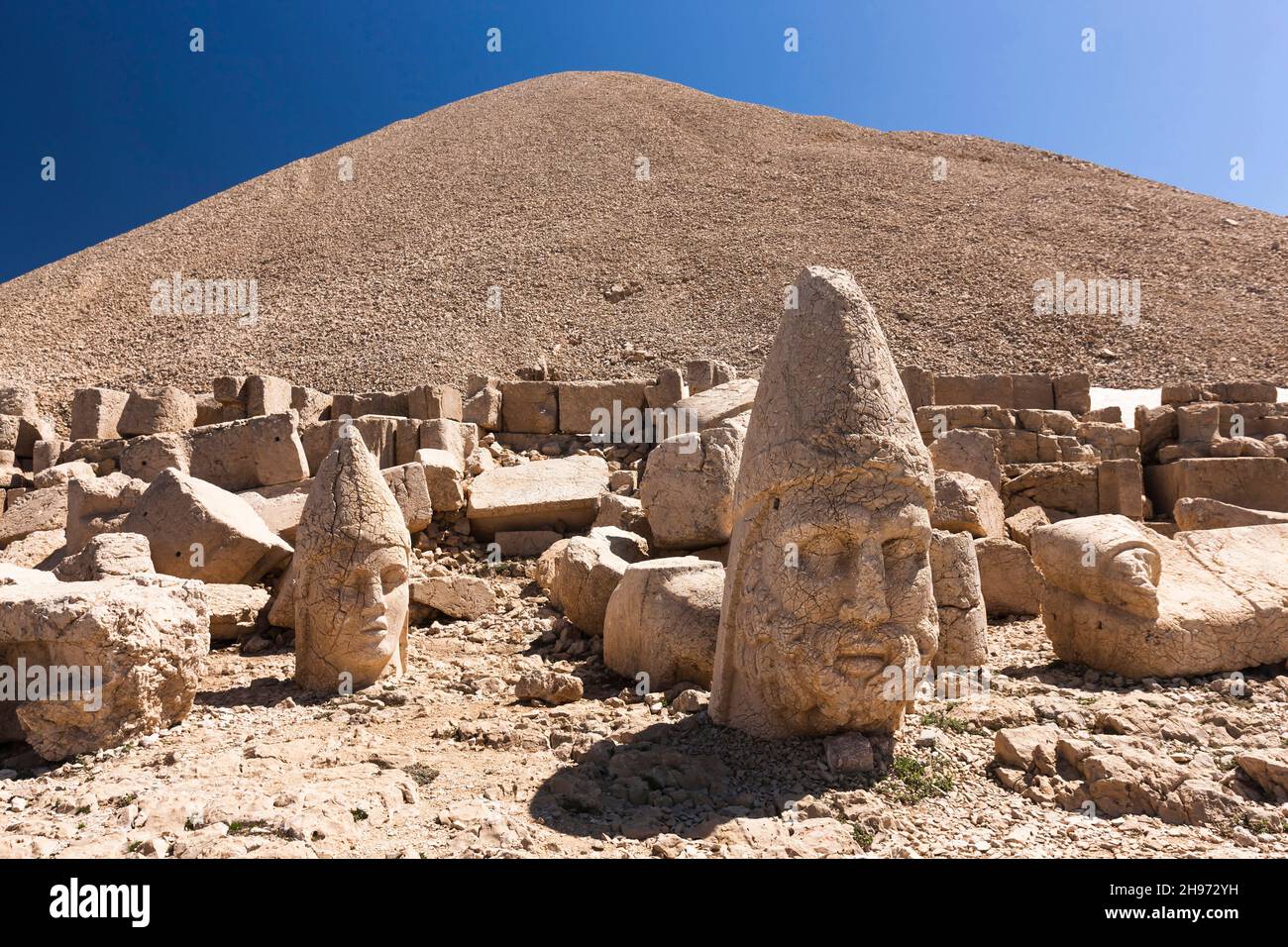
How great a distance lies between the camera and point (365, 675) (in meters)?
4.80

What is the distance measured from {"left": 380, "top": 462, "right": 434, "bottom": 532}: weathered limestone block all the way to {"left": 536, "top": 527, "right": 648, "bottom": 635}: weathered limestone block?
1.85 meters

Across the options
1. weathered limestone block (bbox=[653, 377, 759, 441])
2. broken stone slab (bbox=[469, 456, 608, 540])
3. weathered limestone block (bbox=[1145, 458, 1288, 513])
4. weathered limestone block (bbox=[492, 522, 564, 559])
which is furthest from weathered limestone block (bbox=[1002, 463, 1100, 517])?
weathered limestone block (bbox=[492, 522, 564, 559])

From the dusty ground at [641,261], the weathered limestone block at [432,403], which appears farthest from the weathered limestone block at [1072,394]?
the dusty ground at [641,261]

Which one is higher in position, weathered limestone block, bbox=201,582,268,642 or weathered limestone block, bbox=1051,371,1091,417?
weathered limestone block, bbox=1051,371,1091,417

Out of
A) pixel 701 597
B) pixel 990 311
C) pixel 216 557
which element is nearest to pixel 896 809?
pixel 701 597

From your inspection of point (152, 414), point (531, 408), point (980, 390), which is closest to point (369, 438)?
point (531, 408)

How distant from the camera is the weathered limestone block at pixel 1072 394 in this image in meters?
12.6

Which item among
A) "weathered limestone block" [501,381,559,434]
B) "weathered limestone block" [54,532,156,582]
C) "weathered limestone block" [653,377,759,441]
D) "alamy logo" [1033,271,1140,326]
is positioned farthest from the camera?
"alamy logo" [1033,271,1140,326]

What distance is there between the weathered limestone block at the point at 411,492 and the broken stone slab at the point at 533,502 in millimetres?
540

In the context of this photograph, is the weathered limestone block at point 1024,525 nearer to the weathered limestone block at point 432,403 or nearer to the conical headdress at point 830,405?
the conical headdress at point 830,405

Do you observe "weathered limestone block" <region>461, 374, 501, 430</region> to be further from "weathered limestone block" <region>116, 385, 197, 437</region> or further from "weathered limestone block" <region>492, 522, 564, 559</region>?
"weathered limestone block" <region>116, 385, 197, 437</region>

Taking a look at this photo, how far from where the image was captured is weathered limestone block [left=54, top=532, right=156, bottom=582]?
4.88 metres

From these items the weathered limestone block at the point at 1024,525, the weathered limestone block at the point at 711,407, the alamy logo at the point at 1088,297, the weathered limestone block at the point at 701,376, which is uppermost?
the alamy logo at the point at 1088,297

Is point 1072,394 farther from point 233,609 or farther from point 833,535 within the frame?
point 233,609
